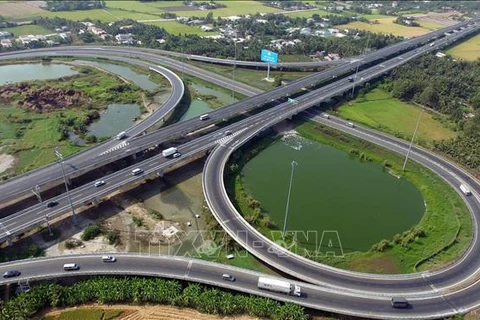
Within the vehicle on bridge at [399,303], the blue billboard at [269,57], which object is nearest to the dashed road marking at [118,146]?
the vehicle on bridge at [399,303]

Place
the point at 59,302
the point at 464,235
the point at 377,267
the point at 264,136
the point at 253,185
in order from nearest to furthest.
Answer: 1. the point at 59,302
2. the point at 377,267
3. the point at 464,235
4. the point at 253,185
5. the point at 264,136

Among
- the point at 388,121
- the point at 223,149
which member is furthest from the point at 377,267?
the point at 388,121

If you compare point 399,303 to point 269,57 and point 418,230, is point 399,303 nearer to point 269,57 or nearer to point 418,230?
point 418,230

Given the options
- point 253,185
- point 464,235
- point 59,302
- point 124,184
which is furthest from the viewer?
point 253,185

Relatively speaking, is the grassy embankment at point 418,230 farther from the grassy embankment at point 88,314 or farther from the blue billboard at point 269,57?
the blue billboard at point 269,57

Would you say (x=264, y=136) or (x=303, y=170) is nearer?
(x=303, y=170)

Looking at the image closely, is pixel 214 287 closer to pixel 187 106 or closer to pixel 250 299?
pixel 250 299
